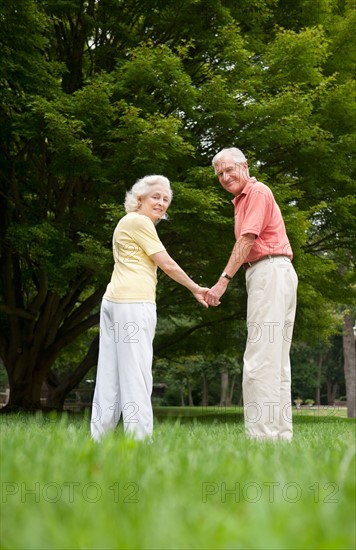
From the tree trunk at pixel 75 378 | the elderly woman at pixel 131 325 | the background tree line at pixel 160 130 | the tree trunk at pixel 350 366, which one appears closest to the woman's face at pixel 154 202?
the elderly woman at pixel 131 325

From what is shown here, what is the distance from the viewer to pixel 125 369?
4.27m

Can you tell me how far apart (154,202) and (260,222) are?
79cm

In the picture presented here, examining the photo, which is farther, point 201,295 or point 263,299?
point 201,295

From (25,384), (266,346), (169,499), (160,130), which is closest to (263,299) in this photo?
(266,346)

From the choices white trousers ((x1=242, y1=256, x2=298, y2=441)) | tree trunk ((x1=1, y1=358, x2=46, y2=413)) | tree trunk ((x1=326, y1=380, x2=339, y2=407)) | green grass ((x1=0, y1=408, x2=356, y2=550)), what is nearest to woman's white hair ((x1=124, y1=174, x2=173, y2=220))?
white trousers ((x1=242, y1=256, x2=298, y2=441))

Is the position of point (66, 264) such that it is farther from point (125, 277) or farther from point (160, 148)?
point (125, 277)

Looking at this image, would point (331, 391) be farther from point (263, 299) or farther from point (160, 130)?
point (263, 299)

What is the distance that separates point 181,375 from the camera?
1665 inches

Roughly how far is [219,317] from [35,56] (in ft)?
30.4

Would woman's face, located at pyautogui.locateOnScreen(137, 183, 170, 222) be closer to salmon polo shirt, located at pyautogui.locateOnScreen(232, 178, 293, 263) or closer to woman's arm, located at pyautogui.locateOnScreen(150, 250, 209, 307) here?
woman's arm, located at pyautogui.locateOnScreen(150, 250, 209, 307)

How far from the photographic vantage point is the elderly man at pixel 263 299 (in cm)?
467

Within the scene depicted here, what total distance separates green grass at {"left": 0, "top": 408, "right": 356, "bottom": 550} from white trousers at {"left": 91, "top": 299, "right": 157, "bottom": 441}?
1.47 metres

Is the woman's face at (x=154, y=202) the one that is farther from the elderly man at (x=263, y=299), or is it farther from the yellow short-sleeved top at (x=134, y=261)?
the elderly man at (x=263, y=299)

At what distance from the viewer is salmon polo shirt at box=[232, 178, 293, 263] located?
4.88 meters
